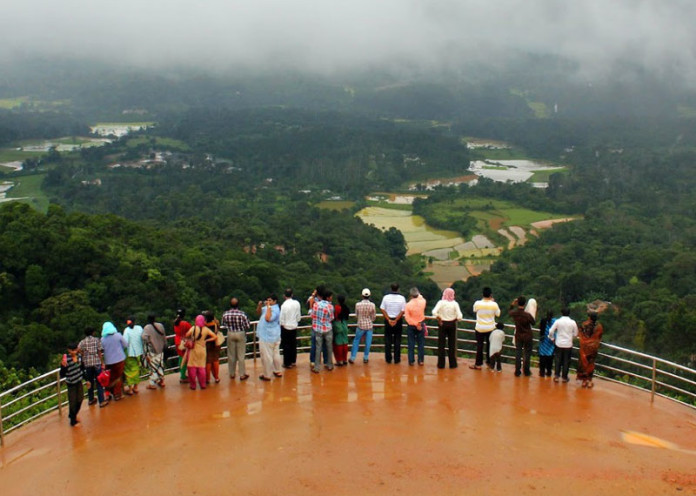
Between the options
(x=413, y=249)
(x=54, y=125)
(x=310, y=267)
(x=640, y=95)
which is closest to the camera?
(x=310, y=267)

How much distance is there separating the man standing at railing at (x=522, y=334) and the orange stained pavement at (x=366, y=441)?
9.4 inches

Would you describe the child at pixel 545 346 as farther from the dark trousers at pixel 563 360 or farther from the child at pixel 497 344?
the child at pixel 497 344

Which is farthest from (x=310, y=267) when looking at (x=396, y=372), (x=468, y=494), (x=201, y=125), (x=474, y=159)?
(x=201, y=125)

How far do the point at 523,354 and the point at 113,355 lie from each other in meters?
5.68

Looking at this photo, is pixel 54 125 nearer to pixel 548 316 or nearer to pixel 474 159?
pixel 474 159

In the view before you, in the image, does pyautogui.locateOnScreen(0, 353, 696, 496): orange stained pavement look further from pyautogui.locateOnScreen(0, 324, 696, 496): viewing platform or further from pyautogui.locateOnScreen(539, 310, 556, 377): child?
pyautogui.locateOnScreen(539, 310, 556, 377): child

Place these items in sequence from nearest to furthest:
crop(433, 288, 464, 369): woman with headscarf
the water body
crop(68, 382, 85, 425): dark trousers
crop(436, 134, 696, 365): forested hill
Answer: crop(68, 382, 85, 425): dark trousers → crop(433, 288, 464, 369): woman with headscarf → crop(436, 134, 696, 365): forested hill → the water body

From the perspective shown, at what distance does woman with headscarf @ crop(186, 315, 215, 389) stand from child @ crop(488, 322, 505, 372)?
158 inches

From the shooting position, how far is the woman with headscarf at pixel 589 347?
9055 millimetres

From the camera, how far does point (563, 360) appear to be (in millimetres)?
9312

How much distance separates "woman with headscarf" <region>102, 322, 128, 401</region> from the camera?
8.70 meters

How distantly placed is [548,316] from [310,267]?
36296 millimetres

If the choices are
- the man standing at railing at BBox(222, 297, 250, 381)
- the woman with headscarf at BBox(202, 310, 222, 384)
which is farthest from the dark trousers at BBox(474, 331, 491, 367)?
the woman with headscarf at BBox(202, 310, 222, 384)

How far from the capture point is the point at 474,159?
396 ft
